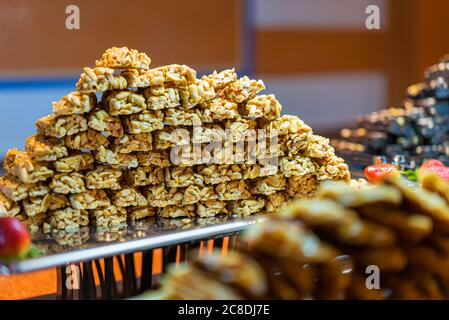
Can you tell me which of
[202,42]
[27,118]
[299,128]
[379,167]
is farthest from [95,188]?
[202,42]

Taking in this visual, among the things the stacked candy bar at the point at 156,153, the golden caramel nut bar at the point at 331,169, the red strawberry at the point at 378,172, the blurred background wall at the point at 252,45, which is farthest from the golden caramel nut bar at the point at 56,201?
the blurred background wall at the point at 252,45

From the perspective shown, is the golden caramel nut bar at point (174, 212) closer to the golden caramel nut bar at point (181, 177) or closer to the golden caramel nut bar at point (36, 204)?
the golden caramel nut bar at point (181, 177)

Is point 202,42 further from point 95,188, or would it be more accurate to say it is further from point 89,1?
point 95,188

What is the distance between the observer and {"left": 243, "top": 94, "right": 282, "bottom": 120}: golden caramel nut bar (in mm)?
2393

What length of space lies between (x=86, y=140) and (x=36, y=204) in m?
0.27

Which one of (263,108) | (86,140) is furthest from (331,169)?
(86,140)

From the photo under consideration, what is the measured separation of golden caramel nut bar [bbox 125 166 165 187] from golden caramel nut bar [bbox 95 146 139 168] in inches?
1.2

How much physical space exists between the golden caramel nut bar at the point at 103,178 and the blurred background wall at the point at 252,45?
12.8ft

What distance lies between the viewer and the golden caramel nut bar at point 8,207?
2.15 metres

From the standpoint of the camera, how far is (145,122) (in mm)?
2254

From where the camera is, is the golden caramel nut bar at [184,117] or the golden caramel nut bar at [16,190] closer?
the golden caramel nut bar at [16,190]

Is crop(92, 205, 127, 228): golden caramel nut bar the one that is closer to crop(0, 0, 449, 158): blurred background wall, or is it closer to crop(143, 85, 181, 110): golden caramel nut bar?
crop(143, 85, 181, 110): golden caramel nut bar

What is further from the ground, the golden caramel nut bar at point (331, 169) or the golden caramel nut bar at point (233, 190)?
the golden caramel nut bar at point (331, 169)

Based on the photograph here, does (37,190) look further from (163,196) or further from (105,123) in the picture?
(163,196)
